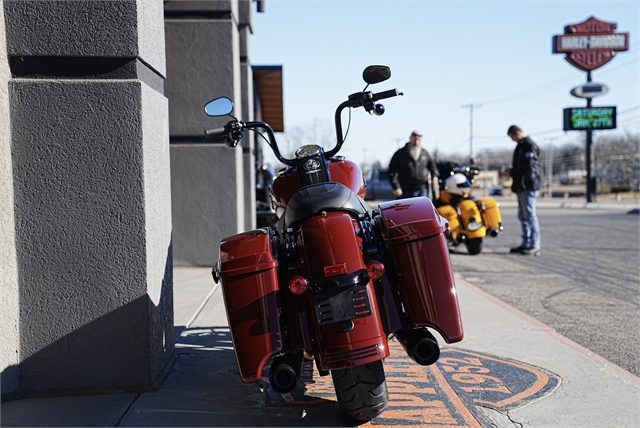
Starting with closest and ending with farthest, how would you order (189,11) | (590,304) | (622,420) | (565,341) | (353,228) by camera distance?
1. (353,228)
2. (622,420)
3. (565,341)
4. (590,304)
5. (189,11)

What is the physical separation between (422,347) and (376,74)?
1.66m

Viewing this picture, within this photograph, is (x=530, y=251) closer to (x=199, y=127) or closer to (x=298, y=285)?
(x=199, y=127)

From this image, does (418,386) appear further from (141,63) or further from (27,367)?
(141,63)

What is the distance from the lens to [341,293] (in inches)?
116

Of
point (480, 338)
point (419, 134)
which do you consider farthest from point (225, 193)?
point (480, 338)

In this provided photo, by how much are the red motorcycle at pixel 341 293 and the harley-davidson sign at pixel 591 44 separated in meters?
40.6

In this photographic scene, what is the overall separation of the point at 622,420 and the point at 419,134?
24.8 ft

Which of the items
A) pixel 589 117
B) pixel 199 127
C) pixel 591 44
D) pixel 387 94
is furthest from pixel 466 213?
pixel 591 44

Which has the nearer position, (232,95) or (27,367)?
(27,367)

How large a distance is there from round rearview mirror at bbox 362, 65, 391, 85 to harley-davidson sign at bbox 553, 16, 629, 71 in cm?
3983

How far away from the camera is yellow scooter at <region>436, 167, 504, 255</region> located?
10.3 meters

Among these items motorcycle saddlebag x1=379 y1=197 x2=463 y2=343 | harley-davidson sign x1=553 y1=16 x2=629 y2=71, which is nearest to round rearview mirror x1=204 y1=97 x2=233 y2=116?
motorcycle saddlebag x1=379 y1=197 x2=463 y2=343

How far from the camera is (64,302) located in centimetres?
368

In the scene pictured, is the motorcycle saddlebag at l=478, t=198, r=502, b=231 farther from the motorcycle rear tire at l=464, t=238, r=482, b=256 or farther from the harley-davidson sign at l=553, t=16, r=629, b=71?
the harley-davidson sign at l=553, t=16, r=629, b=71
